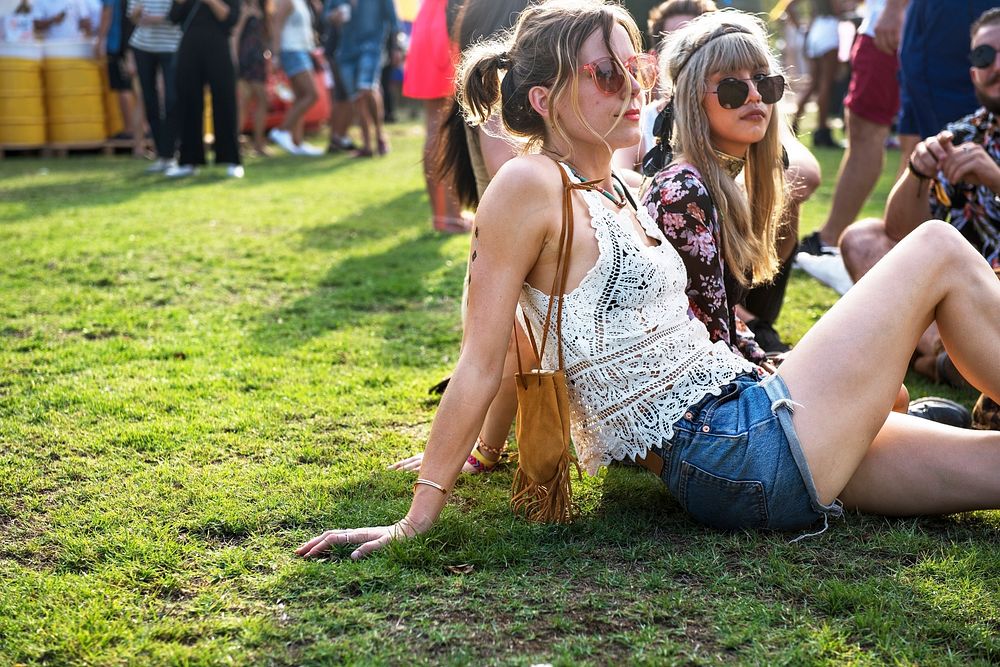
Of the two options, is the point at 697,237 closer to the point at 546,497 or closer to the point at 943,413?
the point at 546,497

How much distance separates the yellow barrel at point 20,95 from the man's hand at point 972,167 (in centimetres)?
1123

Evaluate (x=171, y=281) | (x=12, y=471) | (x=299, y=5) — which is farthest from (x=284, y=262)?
(x=299, y=5)

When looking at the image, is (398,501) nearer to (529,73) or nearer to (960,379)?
(529,73)

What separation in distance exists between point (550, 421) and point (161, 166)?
916cm

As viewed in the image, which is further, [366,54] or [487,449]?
[366,54]

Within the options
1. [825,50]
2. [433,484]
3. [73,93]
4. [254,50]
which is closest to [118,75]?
[73,93]

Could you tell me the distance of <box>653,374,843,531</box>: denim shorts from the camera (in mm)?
2596

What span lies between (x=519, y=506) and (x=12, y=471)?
154 centimetres

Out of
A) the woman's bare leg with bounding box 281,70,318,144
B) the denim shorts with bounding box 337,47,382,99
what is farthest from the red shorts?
the woman's bare leg with bounding box 281,70,318,144

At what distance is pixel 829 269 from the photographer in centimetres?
536

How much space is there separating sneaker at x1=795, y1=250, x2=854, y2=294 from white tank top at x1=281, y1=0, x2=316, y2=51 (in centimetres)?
843

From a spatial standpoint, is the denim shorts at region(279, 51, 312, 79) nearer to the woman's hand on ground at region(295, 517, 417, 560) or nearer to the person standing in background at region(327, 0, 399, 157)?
the person standing in background at region(327, 0, 399, 157)

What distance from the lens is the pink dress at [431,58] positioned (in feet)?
20.2

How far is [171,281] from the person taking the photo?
582cm
